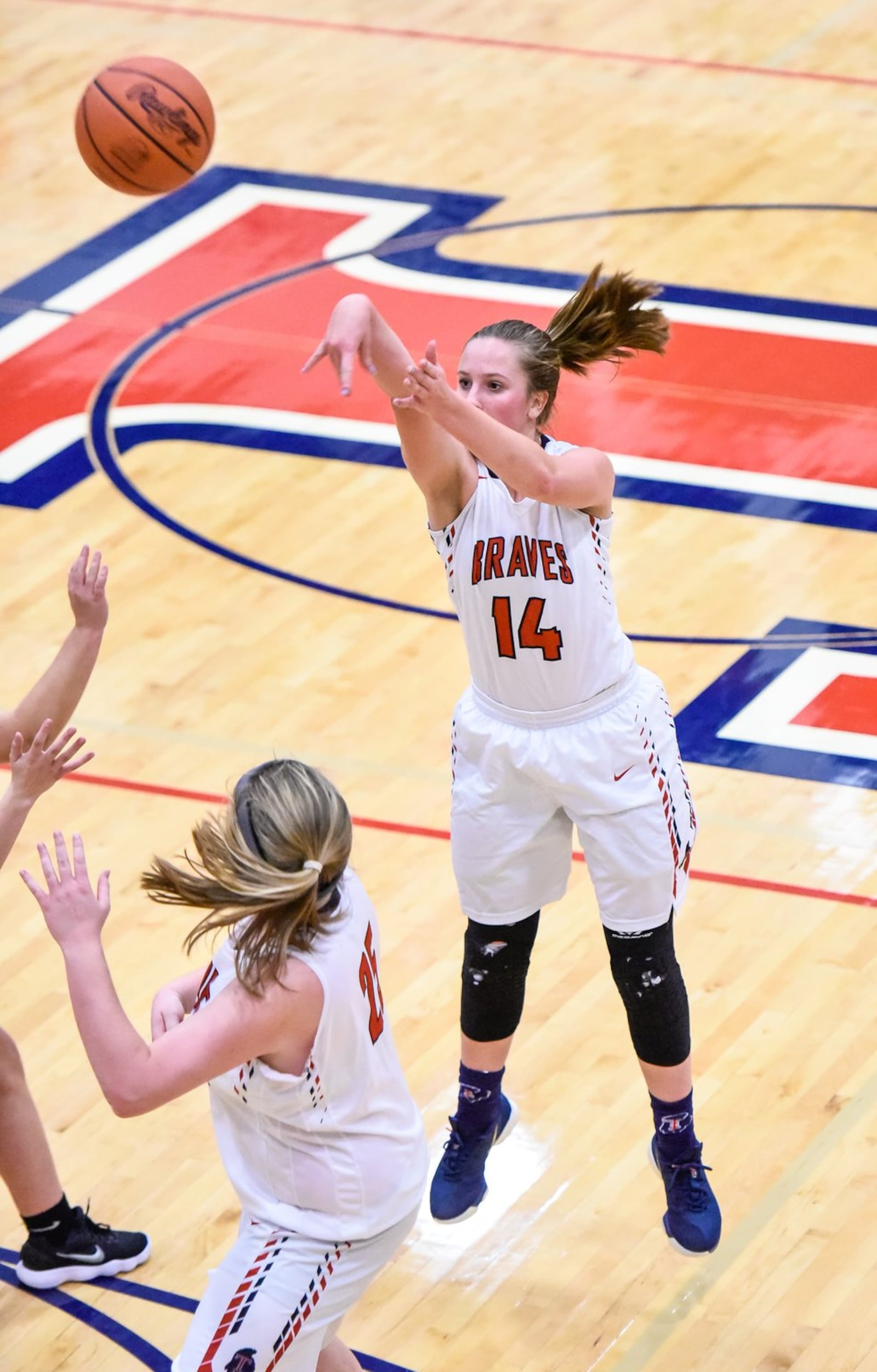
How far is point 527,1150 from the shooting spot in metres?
5.52

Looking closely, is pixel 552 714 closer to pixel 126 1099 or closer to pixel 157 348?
pixel 126 1099

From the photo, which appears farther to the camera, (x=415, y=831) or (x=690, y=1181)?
(x=415, y=831)

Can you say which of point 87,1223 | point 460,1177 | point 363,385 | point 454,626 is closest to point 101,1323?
point 87,1223

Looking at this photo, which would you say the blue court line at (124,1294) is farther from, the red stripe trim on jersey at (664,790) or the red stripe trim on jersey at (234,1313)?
the red stripe trim on jersey at (664,790)

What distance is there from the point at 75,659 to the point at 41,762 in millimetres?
409

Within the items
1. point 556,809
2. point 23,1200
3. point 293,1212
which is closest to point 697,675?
point 556,809

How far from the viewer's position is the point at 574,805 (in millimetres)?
4797

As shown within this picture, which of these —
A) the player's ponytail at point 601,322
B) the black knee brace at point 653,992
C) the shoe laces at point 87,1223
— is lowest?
the shoe laces at point 87,1223

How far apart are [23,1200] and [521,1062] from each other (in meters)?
1.41

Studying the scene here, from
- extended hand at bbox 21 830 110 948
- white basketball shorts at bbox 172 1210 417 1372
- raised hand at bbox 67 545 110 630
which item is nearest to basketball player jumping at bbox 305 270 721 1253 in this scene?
raised hand at bbox 67 545 110 630

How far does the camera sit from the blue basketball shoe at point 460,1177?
5.15 meters

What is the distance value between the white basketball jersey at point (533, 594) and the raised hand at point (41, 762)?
98cm

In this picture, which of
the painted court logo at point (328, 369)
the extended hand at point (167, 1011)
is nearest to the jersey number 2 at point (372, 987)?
the extended hand at point (167, 1011)

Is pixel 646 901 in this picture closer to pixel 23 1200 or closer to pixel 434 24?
pixel 23 1200
